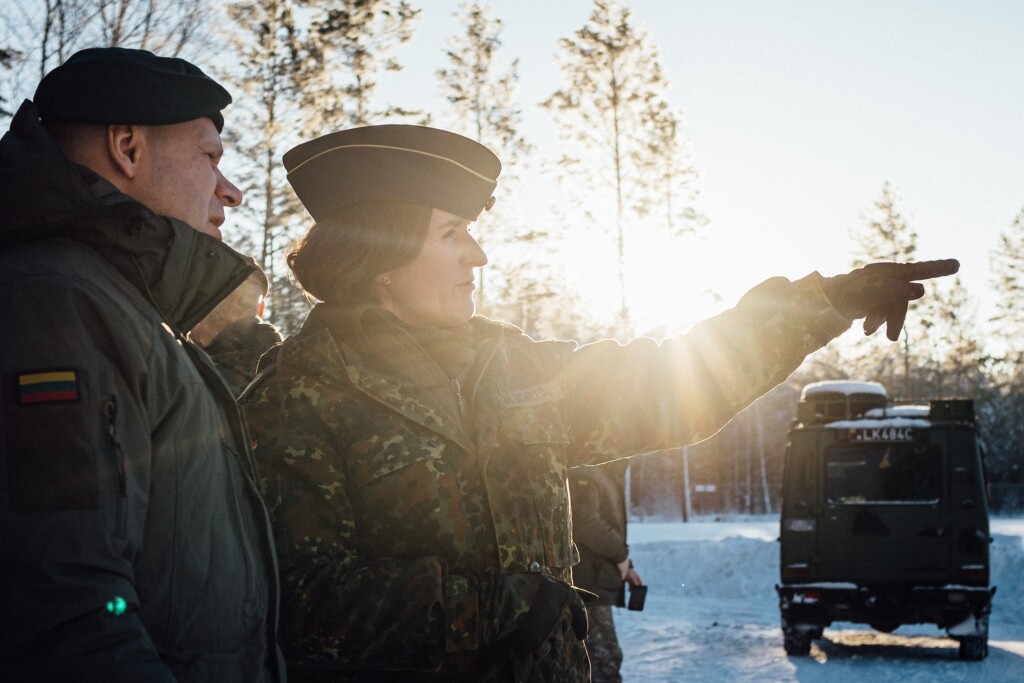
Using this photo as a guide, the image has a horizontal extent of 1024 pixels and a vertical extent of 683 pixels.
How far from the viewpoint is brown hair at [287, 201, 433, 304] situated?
2664mm

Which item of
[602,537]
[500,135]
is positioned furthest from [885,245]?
[602,537]

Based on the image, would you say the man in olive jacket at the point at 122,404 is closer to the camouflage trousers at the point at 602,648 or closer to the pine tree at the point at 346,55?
the camouflage trousers at the point at 602,648

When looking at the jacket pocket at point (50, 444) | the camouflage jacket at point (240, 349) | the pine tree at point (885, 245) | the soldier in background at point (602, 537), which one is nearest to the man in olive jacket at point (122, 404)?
Result: the jacket pocket at point (50, 444)

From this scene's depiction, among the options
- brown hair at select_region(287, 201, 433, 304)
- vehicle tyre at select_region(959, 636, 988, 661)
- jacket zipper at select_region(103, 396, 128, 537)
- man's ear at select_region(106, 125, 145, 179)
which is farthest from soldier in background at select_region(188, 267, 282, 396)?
vehicle tyre at select_region(959, 636, 988, 661)

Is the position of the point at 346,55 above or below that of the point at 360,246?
above

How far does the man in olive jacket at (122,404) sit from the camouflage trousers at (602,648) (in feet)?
13.5

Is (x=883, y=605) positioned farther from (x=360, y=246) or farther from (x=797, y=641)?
(x=360, y=246)

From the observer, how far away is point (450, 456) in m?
2.44

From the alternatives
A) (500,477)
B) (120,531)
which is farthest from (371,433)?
(120,531)

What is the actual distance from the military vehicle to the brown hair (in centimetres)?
926

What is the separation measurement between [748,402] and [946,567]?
9.08 meters

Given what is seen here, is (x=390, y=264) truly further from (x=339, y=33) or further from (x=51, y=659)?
(x=339, y=33)

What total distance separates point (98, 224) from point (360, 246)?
948mm

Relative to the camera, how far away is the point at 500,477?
2445mm
